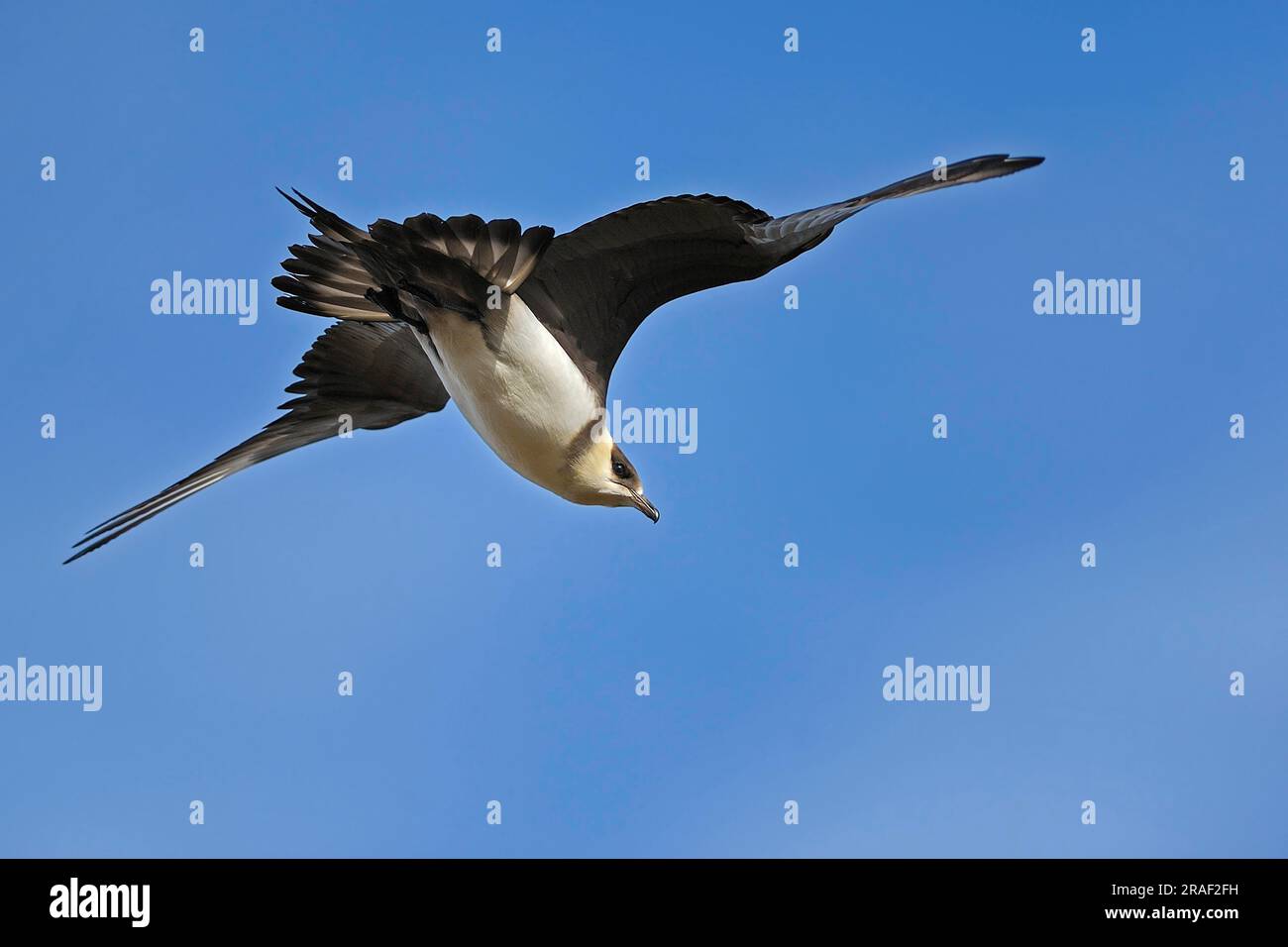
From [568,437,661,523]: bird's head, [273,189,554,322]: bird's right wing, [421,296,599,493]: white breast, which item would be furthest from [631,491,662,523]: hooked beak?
[273,189,554,322]: bird's right wing

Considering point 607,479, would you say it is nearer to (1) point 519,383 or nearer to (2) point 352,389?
(1) point 519,383

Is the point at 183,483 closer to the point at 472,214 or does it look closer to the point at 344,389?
the point at 344,389

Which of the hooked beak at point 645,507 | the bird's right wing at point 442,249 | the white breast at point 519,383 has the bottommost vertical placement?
the hooked beak at point 645,507

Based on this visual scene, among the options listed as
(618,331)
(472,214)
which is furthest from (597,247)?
(472,214)

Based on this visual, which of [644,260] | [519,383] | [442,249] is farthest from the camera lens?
[644,260]

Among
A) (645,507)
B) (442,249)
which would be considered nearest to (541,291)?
(442,249)

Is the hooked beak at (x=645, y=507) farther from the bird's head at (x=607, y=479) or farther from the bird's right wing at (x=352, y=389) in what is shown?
the bird's right wing at (x=352, y=389)

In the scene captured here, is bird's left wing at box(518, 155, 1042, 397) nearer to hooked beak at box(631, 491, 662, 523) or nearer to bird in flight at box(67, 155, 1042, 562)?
bird in flight at box(67, 155, 1042, 562)

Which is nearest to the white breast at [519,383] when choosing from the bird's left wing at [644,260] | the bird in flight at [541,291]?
the bird in flight at [541,291]
